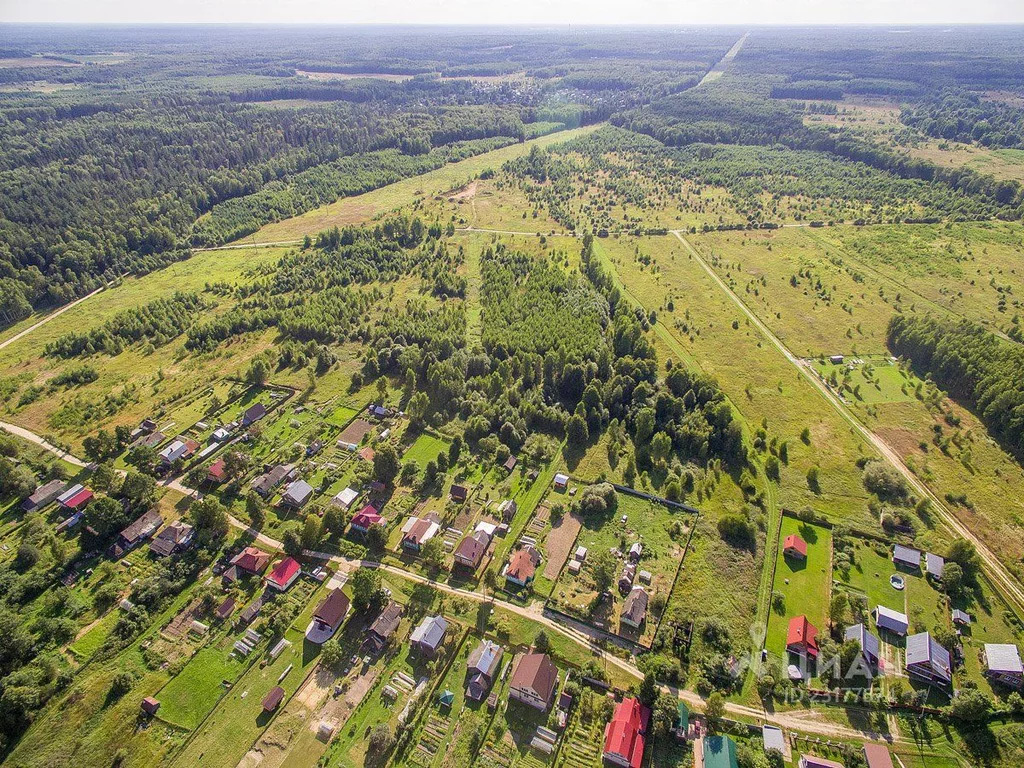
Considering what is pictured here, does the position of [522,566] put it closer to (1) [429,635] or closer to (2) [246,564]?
(1) [429,635]

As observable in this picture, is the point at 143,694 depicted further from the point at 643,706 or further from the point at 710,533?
the point at 710,533

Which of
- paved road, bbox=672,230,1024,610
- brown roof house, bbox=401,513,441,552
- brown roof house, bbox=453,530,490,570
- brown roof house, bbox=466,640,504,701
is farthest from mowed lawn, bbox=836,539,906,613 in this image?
brown roof house, bbox=401,513,441,552

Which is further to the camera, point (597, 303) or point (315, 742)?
point (597, 303)

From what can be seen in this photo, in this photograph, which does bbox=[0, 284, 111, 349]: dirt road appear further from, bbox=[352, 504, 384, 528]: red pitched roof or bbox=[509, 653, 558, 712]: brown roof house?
bbox=[509, 653, 558, 712]: brown roof house

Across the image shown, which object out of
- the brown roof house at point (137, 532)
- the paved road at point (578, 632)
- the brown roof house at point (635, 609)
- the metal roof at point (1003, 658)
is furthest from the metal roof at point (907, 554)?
the brown roof house at point (137, 532)

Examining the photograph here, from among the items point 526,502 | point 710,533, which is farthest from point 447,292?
point 710,533

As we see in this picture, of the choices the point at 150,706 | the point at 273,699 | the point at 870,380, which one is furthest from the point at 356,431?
the point at 870,380
